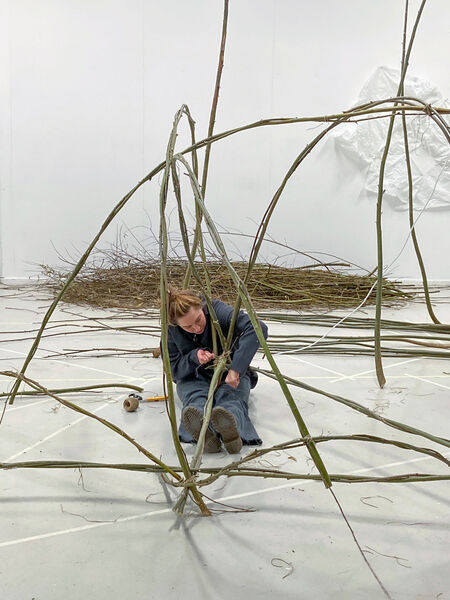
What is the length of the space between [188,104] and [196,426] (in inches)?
128

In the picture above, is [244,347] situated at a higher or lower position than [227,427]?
higher

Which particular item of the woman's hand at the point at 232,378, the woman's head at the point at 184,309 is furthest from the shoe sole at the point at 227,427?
the woman's head at the point at 184,309

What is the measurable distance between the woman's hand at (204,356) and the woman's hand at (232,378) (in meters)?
0.07

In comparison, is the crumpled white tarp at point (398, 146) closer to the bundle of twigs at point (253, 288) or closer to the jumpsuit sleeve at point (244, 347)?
the bundle of twigs at point (253, 288)

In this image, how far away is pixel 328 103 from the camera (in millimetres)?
4301

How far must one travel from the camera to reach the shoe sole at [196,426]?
1378mm

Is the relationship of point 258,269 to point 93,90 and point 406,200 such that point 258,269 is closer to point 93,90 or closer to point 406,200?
point 406,200

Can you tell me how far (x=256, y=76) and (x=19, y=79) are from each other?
1.64 metres

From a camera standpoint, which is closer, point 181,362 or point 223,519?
point 223,519

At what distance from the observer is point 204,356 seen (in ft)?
5.09

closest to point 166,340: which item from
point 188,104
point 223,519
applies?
point 223,519

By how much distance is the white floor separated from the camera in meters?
0.91

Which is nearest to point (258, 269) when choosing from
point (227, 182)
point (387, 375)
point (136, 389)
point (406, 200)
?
point (227, 182)

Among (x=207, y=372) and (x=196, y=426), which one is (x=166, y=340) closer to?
(x=196, y=426)
